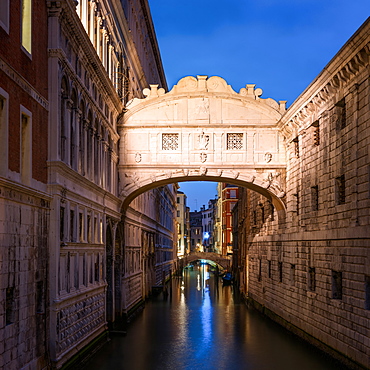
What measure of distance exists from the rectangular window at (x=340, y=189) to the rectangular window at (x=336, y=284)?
6.79ft

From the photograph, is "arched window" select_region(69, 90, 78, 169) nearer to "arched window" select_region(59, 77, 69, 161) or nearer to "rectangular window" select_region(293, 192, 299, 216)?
"arched window" select_region(59, 77, 69, 161)

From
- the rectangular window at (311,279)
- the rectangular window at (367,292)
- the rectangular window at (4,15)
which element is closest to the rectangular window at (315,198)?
the rectangular window at (311,279)

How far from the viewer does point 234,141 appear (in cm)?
2502

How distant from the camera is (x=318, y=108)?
795 inches

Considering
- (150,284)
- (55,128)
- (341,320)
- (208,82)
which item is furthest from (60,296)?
(150,284)

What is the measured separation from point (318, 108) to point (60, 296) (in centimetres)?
1037

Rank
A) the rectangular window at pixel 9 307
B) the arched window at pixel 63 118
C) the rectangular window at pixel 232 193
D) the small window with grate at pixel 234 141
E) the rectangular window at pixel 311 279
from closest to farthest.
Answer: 1. the rectangular window at pixel 9 307
2. the arched window at pixel 63 118
3. the rectangular window at pixel 311 279
4. the small window with grate at pixel 234 141
5. the rectangular window at pixel 232 193

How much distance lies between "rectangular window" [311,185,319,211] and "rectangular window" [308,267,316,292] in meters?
2.03

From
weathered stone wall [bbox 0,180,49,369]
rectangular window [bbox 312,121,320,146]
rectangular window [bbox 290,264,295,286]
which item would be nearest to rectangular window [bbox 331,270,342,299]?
rectangular window [bbox 312,121,320,146]

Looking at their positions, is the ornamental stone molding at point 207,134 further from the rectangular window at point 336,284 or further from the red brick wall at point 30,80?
the red brick wall at point 30,80

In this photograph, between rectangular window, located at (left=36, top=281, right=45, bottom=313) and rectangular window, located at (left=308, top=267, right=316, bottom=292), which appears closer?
rectangular window, located at (left=36, top=281, right=45, bottom=313)

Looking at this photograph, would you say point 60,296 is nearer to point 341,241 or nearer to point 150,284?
point 341,241

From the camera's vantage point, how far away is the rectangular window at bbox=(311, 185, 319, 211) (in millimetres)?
20641

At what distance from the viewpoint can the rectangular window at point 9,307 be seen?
461 inches
